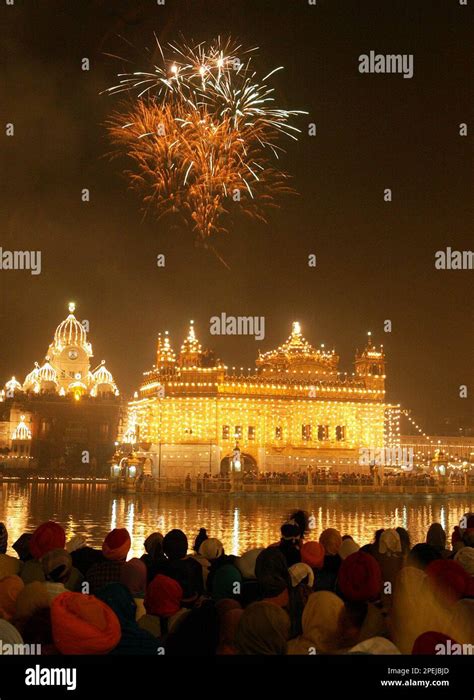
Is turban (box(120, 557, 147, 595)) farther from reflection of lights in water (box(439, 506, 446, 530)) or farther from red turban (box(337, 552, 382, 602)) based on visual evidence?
reflection of lights in water (box(439, 506, 446, 530))

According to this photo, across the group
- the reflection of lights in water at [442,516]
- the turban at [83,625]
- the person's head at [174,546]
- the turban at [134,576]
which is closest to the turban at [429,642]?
the turban at [83,625]

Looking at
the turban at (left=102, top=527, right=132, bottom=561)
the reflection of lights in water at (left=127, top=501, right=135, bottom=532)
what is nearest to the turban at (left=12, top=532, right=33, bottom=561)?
the turban at (left=102, top=527, right=132, bottom=561)

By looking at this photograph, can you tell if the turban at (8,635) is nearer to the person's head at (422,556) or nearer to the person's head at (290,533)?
the person's head at (422,556)

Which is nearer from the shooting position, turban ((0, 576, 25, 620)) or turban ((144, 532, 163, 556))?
turban ((0, 576, 25, 620))

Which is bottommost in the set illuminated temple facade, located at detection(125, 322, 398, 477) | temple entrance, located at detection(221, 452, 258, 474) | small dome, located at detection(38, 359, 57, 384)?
temple entrance, located at detection(221, 452, 258, 474)

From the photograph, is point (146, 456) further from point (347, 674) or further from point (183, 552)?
point (347, 674)

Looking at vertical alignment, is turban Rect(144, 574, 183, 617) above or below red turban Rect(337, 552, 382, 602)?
below

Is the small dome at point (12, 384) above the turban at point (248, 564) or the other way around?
above

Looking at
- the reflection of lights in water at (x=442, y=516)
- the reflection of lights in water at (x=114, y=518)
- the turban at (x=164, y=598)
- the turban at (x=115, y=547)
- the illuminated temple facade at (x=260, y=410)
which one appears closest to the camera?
the turban at (x=164, y=598)
